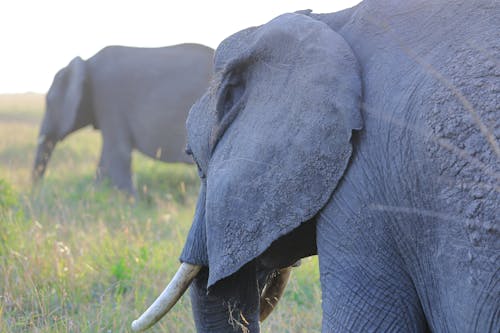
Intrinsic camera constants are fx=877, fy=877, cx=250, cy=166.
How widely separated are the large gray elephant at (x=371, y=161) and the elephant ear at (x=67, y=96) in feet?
27.1

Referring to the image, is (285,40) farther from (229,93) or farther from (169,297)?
(169,297)

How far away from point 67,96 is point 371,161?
8.96 m

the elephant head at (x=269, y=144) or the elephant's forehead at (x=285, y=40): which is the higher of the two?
the elephant's forehead at (x=285, y=40)

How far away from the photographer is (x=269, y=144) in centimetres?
229

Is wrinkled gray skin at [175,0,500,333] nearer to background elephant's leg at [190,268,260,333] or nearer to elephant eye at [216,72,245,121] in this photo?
elephant eye at [216,72,245,121]

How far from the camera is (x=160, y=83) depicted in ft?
33.5

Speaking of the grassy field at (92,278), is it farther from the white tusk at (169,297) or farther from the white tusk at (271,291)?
the white tusk at (169,297)

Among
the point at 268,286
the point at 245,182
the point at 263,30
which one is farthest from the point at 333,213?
the point at 268,286

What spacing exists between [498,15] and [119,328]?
222cm

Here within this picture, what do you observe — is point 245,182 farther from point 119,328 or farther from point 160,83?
point 160,83

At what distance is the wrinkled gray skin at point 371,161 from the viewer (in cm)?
191

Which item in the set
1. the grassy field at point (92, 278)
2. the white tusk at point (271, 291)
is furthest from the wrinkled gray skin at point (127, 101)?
the white tusk at point (271, 291)

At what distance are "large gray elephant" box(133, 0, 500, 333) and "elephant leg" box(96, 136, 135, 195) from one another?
709cm

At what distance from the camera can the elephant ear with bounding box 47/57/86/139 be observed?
10578 millimetres
